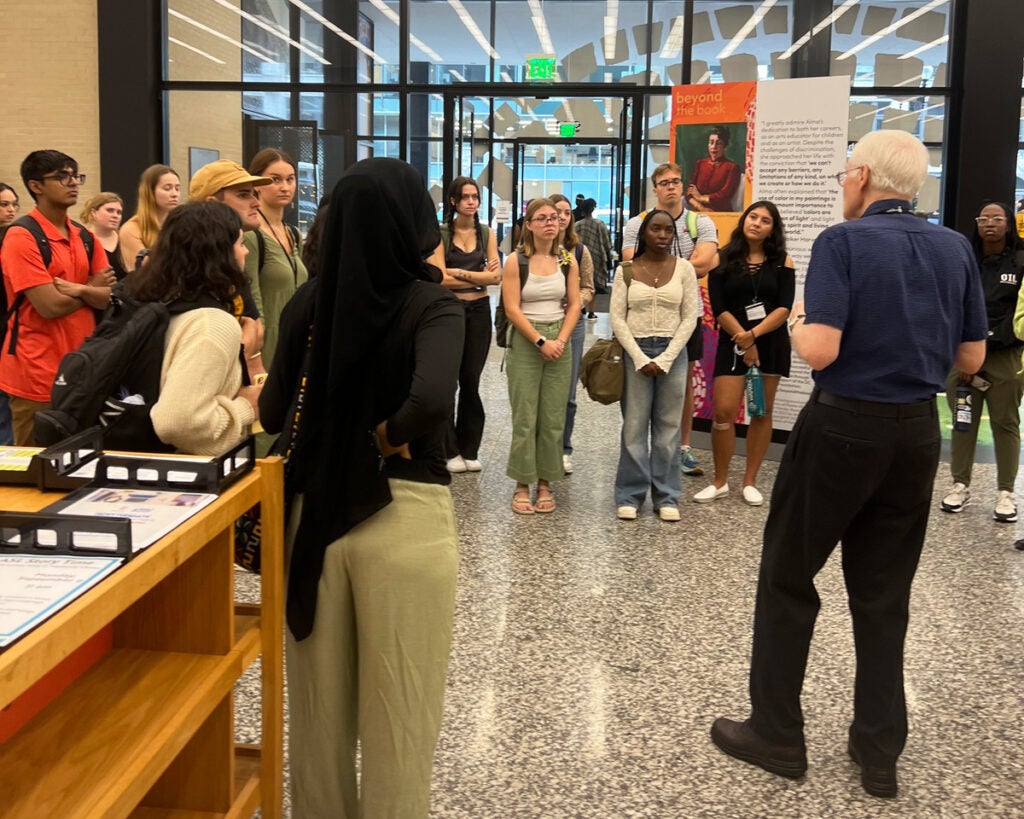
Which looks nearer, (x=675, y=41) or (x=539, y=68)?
(x=675, y=41)

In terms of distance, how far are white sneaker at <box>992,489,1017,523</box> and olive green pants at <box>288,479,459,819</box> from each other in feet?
13.4

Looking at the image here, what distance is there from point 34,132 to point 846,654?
860 centimetres

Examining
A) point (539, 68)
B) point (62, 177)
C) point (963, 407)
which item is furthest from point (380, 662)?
point (539, 68)

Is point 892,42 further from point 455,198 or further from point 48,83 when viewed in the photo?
point 48,83

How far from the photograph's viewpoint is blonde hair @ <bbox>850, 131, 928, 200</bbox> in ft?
7.92

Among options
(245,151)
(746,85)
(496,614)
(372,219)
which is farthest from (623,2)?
(372,219)

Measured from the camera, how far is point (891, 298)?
2.40 meters

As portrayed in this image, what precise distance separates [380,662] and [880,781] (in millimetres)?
1494

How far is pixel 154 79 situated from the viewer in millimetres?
9000

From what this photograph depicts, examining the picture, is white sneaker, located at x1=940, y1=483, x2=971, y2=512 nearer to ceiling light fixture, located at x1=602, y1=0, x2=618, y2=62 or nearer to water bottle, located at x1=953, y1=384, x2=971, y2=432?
water bottle, located at x1=953, y1=384, x2=971, y2=432

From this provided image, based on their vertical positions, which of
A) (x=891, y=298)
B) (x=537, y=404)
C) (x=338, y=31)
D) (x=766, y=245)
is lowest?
(x=537, y=404)

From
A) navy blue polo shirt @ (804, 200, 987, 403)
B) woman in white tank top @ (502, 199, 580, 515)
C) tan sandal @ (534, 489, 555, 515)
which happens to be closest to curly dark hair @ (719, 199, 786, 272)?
woman in white tank top @ (502, 199, 580, 515)

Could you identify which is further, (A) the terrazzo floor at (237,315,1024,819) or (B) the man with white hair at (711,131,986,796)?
(A) the terrazzo floor at (237,315,1024,819)

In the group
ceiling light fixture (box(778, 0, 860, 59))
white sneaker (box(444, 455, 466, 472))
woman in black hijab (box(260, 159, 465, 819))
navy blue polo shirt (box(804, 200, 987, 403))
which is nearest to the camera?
woman in black hijab (box(260, 159, 465, 819))
